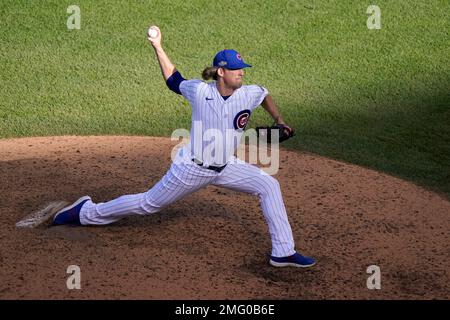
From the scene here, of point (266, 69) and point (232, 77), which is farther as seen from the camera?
point (266, 69)

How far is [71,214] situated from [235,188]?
4.33 ft

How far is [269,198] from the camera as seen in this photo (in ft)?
21.0

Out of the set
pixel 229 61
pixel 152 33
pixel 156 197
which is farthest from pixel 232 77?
pixel 156 197

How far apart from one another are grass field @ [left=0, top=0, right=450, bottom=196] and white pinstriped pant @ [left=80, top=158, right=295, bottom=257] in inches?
104

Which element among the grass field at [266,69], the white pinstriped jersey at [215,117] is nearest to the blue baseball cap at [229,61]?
the white pinstriped jersey at [215,117]

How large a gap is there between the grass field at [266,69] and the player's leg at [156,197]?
2.81 m

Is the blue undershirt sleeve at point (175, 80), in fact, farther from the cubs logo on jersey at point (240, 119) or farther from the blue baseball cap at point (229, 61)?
the cubs logo on jersey at point (240, 119)

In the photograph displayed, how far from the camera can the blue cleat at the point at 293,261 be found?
21.0 feet

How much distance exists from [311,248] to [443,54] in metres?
5.42

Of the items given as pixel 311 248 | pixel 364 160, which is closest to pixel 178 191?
pixel 311 248

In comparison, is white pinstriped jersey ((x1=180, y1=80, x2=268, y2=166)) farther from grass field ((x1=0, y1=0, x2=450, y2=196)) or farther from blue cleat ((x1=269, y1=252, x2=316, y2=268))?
grass field ((x1=0, y1=0, x2=450, y2=196))

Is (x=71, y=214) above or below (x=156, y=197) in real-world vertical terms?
below

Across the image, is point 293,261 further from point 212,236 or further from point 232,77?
point 232,77

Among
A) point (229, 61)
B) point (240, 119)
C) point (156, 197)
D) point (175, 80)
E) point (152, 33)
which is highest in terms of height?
point (152, 33)
